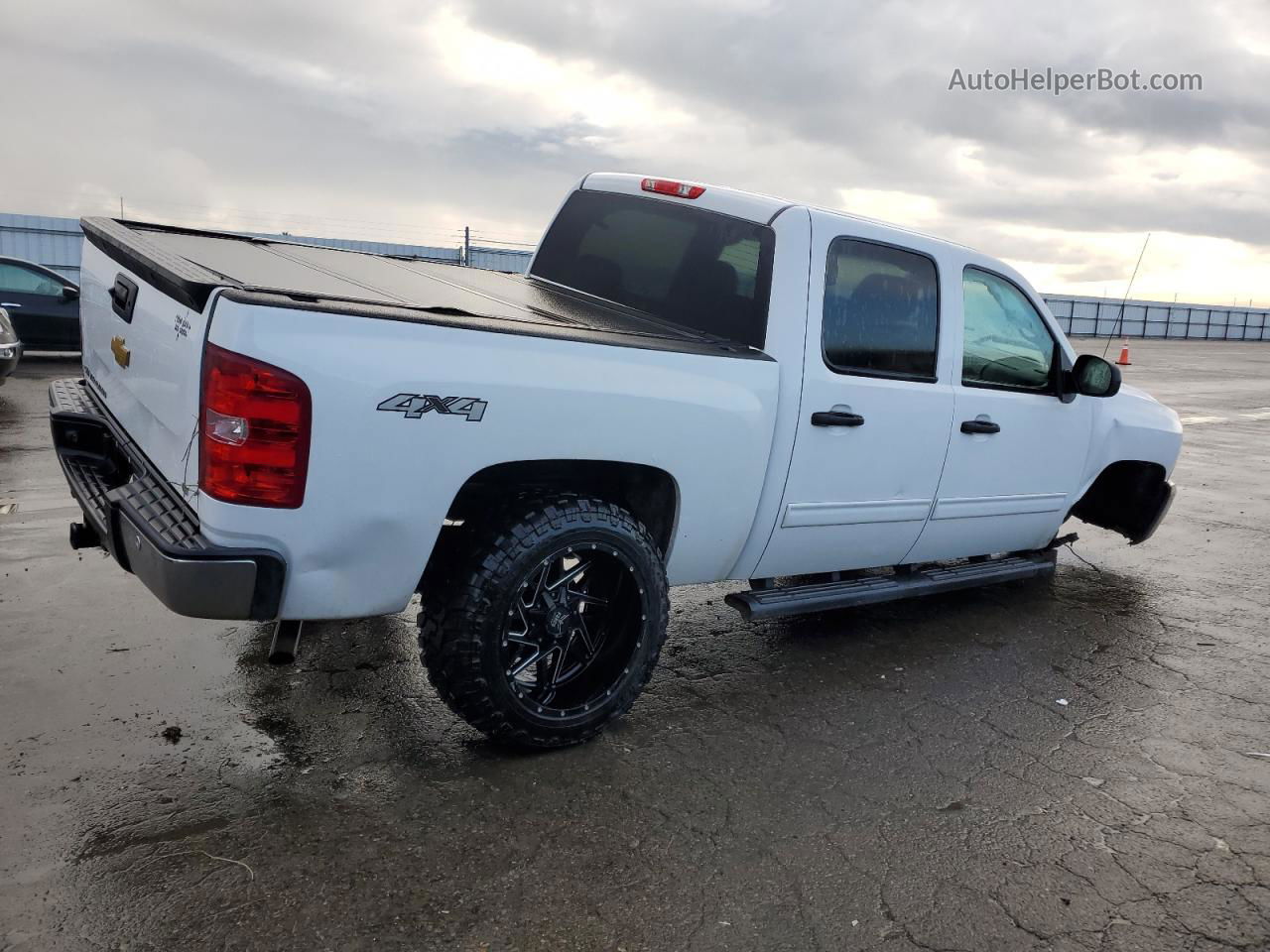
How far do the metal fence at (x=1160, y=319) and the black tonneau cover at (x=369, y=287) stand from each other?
38.3 meters

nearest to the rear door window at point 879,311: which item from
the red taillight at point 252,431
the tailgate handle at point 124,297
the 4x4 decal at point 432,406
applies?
the 4x4 decal at point 432,406

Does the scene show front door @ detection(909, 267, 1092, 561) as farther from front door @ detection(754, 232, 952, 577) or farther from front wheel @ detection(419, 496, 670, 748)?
front wheel @ detection(419, 496, 670, 748)

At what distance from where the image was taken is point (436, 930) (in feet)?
7.97

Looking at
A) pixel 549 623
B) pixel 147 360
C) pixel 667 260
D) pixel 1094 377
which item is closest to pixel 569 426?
pixel 549 623

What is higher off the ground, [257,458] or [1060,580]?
[257,458]

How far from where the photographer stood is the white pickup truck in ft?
8.74

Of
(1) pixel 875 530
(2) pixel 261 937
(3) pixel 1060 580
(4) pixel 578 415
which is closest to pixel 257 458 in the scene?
(4) pixel 578 415

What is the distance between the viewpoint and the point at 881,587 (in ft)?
14.6

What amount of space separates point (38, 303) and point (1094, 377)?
12263 millimetres

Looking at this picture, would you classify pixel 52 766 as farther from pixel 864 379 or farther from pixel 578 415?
pixel 864 379

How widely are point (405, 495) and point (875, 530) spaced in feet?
7.25

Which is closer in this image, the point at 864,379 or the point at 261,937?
the point at 261,937

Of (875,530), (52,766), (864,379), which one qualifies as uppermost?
(864,379)

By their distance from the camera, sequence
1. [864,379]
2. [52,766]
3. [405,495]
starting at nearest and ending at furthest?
[405,495], [52,766], [864,379]
